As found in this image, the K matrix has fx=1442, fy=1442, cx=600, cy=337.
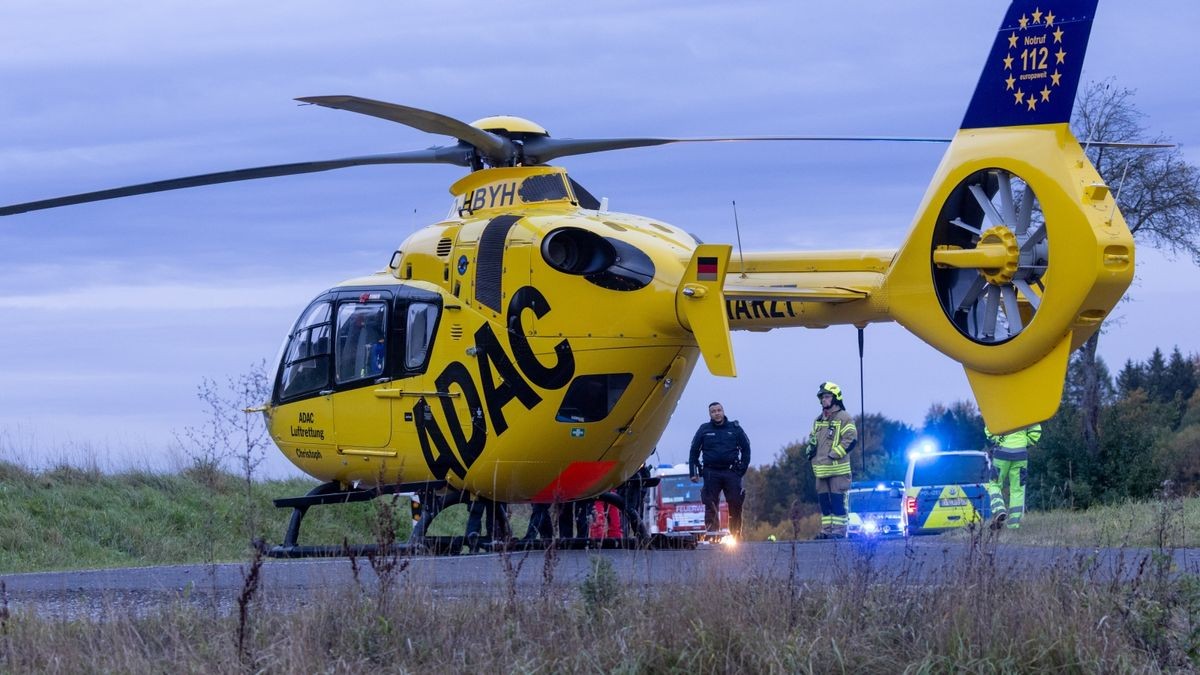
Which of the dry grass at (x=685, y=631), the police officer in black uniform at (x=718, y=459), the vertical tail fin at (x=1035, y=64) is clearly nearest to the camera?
the dry grass at (x=685, y=631)

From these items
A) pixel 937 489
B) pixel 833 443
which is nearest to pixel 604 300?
pixel 833 443

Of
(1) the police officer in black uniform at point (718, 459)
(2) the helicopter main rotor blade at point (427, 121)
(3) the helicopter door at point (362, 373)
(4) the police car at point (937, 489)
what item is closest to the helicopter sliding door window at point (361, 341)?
(3) the helicopter door at point (362, 373)

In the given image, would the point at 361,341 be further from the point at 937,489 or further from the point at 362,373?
the point at 937,489

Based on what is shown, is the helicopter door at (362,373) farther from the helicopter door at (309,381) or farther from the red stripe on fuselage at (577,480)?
the red stripe on fuselage at (577,480)

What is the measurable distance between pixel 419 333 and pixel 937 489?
11722mm

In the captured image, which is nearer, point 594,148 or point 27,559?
point 594,148

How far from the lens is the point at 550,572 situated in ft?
28.4

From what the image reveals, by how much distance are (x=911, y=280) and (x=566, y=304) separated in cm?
351

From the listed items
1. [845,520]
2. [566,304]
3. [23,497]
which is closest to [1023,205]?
[566,304]

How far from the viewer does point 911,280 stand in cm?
1248

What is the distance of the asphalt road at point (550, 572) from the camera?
29.0 ft

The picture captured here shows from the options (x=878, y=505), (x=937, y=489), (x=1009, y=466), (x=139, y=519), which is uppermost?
(x=1009, y=466)

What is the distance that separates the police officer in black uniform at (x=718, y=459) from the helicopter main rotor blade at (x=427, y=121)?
499 cm

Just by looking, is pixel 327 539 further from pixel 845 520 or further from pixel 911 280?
pixel 911 280
